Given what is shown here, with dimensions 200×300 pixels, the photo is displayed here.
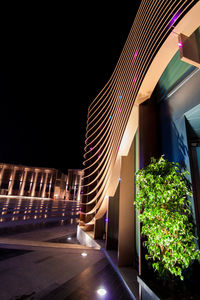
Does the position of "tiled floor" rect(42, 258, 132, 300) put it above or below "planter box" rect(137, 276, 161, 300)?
below

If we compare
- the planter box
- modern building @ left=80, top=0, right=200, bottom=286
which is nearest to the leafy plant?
the planter box

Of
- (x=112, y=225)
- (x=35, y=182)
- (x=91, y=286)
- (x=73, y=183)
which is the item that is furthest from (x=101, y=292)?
(x=35, y=182)

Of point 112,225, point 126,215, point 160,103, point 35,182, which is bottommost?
point 112,225

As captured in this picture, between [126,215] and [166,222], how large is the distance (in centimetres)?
190

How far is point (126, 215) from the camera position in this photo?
3.33 m

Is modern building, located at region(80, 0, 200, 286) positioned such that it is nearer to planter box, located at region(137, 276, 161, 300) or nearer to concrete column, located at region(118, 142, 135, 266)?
concrete column, located at region(118, 142, 135, 266)

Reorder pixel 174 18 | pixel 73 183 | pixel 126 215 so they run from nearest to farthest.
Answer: pixel 174 18, pixel 126 215, pixel 73 183

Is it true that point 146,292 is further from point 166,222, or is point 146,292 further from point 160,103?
point 160,103

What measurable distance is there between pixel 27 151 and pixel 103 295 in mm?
28634

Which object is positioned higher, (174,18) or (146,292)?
(174,18)

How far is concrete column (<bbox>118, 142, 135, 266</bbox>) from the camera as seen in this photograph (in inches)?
122

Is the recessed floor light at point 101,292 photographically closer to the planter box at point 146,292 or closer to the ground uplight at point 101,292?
the ground uplight at point 101,292

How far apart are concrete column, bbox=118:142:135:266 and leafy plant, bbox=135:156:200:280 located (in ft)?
5.02

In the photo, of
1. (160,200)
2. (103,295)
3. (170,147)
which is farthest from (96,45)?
(103,295)
